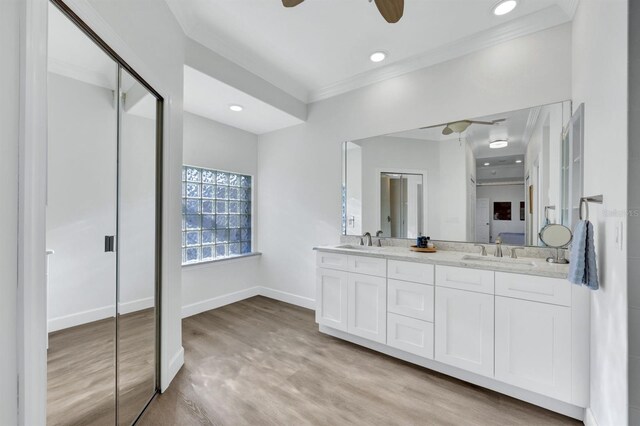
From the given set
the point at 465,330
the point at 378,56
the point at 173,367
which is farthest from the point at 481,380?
the point at 378,56

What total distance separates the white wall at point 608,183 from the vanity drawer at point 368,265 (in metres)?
1.34

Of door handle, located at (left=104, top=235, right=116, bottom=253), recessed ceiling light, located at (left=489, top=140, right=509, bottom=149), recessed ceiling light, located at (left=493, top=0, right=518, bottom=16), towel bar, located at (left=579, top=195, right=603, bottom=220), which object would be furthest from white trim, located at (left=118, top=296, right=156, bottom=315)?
recessed ceiling light, located at (left=493, top=0, right=518, bottom=16)

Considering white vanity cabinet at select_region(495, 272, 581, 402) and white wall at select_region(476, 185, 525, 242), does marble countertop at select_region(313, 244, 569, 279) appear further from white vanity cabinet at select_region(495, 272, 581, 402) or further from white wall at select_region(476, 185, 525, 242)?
white wall at select_region(476, 185, 525, 242)

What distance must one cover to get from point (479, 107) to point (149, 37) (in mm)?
2617

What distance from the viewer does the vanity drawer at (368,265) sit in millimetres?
2474

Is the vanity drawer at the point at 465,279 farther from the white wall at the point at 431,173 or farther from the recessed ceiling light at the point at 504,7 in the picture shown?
the recessed ceiling light at the point at 504,7

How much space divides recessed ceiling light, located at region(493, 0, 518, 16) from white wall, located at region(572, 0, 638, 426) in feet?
1.47

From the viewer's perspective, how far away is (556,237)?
6.62ft

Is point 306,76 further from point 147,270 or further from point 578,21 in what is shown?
point 147,270

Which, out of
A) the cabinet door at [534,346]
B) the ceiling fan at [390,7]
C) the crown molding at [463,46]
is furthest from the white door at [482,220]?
the ceiling fan at [390,7]

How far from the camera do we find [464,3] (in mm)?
→ 2053

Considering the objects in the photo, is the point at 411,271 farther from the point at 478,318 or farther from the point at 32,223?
the point at 32,223

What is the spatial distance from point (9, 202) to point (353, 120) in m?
2.96

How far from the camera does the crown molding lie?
2.14 m
